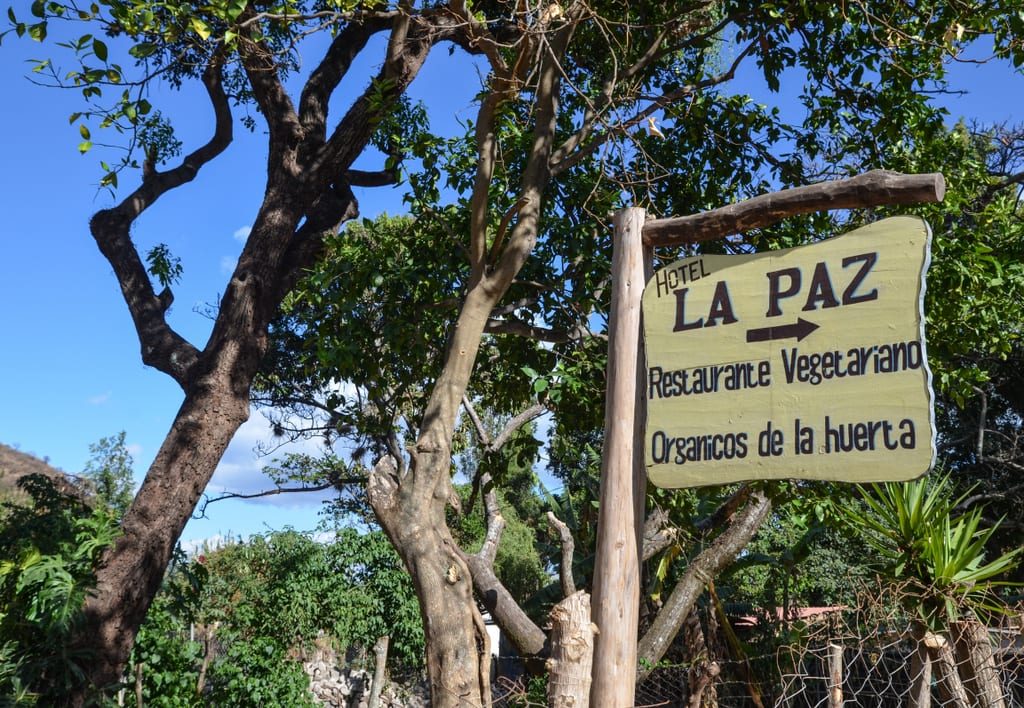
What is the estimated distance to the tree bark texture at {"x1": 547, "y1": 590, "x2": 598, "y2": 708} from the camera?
3957mm

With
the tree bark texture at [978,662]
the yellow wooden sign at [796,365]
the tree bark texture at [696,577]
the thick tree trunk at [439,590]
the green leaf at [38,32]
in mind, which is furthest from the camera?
the tree bark texture at [696,577]

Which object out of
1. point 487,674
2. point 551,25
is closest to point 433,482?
point 487,674

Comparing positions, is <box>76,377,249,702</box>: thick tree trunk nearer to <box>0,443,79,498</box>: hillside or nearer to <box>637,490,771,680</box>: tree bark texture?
<box>637,490,771,680</box>: tree bark texture

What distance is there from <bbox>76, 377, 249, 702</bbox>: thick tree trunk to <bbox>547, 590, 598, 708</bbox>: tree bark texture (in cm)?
594

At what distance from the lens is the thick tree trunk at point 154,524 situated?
27.7ft

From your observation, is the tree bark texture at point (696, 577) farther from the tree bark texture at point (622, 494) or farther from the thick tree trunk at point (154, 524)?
the tree bark texture at point (622, 494)

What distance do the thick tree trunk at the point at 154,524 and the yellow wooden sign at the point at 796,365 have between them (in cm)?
630

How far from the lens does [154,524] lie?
888 cm

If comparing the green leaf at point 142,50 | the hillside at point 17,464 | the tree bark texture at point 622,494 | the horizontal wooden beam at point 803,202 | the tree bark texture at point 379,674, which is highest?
the hillside at point 17,464

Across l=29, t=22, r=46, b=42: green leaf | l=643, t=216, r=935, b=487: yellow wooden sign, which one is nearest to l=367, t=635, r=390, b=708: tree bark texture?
l=29, t=22, r=46, b=42: green leaf

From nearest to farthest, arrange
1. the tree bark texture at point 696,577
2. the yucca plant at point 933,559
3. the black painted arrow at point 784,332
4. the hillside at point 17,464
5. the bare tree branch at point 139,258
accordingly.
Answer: the black painted arrow at point 784,332 → the yucca plant at point 933,559 → the tree bark texture at point 696,577 → the bare tree branch at point 139,258 → the hillside at point 17,464

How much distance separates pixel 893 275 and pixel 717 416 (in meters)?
0.93

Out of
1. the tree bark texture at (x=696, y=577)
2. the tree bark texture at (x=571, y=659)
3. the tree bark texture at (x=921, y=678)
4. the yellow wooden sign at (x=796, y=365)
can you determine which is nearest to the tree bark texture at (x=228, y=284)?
the yellow wooden sign at (x=796, y=365)

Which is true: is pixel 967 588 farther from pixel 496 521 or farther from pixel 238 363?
pixel 238 363
